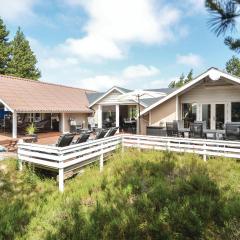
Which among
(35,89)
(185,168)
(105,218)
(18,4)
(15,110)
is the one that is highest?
(18,4)

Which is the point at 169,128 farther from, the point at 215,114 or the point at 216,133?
the point at 215,114

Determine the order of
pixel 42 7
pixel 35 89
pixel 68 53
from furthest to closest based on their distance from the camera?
pixel 68 53 < pixel 35 89 < pixel 42 7

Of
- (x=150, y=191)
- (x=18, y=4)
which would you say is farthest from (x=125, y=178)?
(x=18, y=4)

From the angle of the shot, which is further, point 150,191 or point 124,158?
point 124,158

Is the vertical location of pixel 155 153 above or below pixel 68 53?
below

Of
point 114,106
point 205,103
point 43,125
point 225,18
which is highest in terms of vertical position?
point 225,18

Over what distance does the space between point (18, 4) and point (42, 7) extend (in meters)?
2.14

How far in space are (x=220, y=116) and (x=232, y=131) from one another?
490cm

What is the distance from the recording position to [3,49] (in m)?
42.5

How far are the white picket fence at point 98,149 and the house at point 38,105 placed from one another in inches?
350

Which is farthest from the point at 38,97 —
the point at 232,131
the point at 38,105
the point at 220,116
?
the point at 232,131

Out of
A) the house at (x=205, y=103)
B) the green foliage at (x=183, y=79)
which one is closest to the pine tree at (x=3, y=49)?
the green foliage at (x=183, y=79)

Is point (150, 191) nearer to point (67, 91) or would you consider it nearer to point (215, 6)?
point (215, 6)

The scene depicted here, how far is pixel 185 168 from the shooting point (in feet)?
28.9
